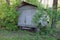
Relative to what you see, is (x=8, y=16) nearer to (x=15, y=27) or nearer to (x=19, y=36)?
(x=15, y=27)

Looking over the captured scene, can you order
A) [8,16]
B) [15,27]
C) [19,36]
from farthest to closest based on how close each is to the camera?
[15,27]
[8,16]
[19,36]

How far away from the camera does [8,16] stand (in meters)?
10.5

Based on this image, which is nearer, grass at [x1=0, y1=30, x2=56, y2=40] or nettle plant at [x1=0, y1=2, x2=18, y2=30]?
grass at [x1=0, y1=30, x2=56, y2=40]

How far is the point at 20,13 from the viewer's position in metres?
10.8

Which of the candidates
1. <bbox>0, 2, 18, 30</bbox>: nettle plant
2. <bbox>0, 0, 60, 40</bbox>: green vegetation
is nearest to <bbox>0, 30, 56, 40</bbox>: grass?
<bbox>0, 0, 60, 40</bbox>: green vegetation

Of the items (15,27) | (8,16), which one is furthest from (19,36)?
(8,16)

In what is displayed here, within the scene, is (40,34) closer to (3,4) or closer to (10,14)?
(10,14)

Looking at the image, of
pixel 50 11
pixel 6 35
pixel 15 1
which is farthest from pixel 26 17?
pixel 50 11

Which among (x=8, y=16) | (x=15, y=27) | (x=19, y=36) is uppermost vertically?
(x=8, y=16)

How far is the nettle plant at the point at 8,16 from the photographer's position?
10.4m

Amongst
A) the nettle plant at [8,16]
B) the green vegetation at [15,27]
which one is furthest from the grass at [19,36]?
the nettle plant at [8,16]

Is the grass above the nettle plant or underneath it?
underneath

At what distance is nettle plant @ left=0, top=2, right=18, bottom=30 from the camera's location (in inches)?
411

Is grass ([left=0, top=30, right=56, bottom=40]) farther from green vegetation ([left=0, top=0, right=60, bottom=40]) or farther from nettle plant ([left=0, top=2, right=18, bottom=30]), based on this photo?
nettle plant ([left=0, top=2, right=18, bottom=30])
